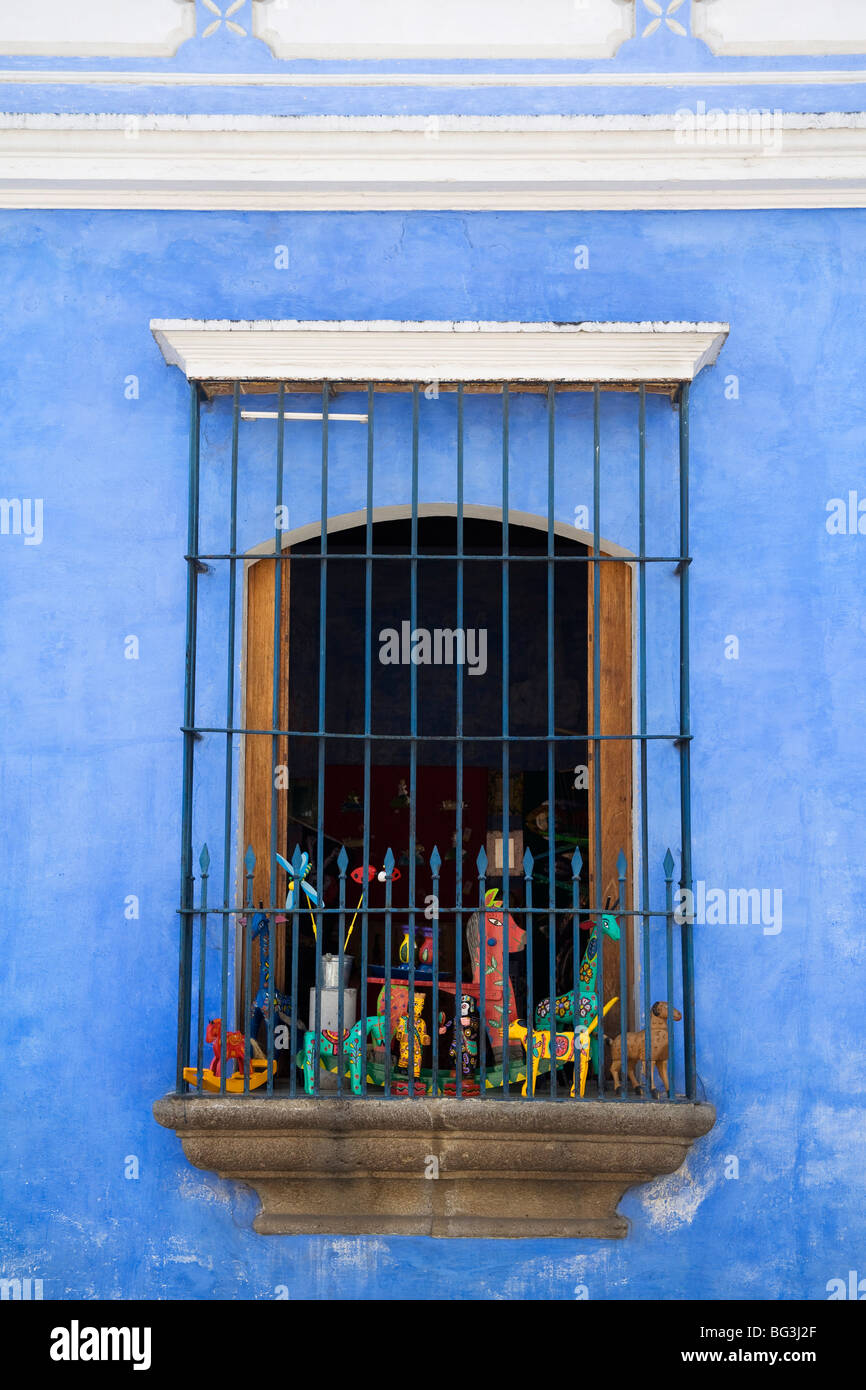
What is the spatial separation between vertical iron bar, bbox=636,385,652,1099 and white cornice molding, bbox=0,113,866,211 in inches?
29.0

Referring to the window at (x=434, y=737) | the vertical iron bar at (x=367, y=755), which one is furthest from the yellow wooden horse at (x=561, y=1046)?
the vertical iron bar at (x=367, y=755)

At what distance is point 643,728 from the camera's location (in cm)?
423

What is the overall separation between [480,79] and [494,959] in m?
2.77

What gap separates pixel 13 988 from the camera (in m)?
4.26

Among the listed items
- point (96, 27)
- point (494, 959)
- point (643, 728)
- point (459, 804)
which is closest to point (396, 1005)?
point (494, 959)

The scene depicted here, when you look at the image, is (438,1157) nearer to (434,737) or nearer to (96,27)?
(434,737)

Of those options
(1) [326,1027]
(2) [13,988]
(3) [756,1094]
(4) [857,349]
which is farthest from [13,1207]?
(4) [857,349]

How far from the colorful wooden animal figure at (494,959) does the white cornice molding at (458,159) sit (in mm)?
2237

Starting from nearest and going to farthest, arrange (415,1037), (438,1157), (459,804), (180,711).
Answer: (438,1157) < (459,804) < (415,1037) < (180,711)

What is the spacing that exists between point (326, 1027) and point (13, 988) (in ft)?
3.15

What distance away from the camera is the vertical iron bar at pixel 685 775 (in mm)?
4086

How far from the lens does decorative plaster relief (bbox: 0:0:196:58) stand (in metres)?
4.47

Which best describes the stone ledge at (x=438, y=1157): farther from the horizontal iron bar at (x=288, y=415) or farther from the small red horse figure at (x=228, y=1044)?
the horizontal iron bar at (x=288, y=415)

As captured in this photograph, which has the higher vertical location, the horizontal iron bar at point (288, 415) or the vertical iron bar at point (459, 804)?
the horizontal iron bar at point (288, 415)
